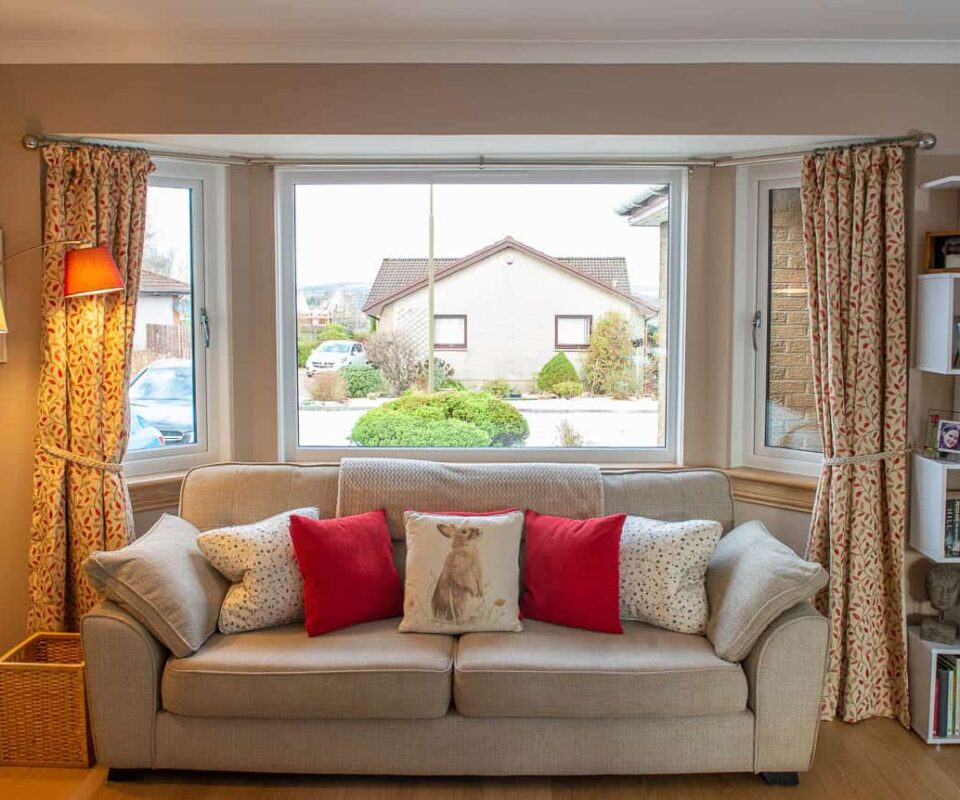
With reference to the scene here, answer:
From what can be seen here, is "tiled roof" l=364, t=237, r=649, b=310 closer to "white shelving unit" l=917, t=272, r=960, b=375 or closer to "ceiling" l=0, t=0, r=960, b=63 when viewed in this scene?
"ceiling" l=0, t=0, r=960, b=63

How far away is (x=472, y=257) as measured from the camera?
3896 mm

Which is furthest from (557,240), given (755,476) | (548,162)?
(755,476)

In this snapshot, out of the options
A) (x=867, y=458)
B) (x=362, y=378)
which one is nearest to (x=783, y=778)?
(x=867, y=458)

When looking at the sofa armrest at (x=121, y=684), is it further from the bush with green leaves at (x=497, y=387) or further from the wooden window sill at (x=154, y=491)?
the bush with green leaves at (x=497, y=387)

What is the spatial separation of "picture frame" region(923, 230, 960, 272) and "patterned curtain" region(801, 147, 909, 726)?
3.5 inches

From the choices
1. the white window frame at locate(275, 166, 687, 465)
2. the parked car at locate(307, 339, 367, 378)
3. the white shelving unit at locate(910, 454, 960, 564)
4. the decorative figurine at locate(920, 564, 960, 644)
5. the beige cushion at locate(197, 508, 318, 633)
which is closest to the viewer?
the beige cushion at locate(197, 508, 318, 633)

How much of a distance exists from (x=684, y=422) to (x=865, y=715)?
133 cm

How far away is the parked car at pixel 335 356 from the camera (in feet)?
12.9

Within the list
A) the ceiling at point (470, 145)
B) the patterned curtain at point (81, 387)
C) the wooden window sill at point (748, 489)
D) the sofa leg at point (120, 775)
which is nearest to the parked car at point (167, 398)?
the wooden window sill at point (748, 489)

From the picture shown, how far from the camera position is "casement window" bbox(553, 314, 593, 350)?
12.8 ft

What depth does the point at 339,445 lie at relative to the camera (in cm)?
396

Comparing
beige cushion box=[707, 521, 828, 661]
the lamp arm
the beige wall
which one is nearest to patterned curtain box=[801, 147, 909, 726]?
the beige wall

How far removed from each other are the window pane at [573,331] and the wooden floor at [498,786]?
1.83 meters

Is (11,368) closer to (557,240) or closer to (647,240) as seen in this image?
(557,240)
